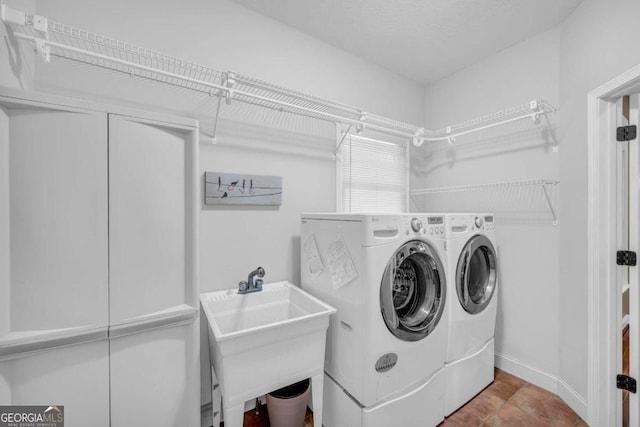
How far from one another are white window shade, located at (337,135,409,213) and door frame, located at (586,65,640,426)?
4.61 ft

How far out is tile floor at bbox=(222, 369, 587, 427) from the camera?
168cm

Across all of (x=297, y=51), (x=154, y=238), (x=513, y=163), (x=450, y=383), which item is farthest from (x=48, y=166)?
(x=513, y=163)

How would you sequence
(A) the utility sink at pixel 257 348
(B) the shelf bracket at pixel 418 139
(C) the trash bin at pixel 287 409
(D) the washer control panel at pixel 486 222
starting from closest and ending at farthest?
1. (A) the utility sink at pixel 257 348
2. (C) the trash bin at pixel 287 409
3. (D) the washer control panel at pixel 486 222
4. (B) the shelf bracket at pixel 418 139

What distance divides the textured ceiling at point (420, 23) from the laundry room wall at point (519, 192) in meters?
0.20

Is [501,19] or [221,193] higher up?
[501,19]

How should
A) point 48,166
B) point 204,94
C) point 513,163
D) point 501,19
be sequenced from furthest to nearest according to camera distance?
1. point 513,163
2. point 501,19
3. point 204,94
4. point 48,166

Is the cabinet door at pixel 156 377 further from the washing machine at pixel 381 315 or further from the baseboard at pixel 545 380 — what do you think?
the baseboard at pixel 545 380

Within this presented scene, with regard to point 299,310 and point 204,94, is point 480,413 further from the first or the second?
point 204,94

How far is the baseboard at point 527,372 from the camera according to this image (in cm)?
197

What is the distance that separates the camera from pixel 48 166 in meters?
0.94

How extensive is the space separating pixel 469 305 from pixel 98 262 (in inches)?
82.9

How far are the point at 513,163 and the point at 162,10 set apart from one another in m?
2.73

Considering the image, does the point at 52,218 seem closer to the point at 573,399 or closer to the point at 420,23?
the point at 420,23

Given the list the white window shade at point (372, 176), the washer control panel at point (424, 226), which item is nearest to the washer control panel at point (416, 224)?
the washer control panel at point (424, 226)
